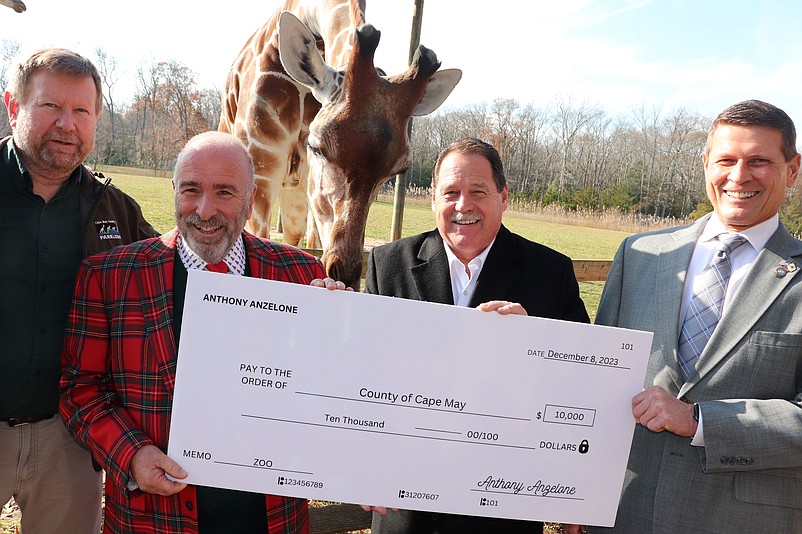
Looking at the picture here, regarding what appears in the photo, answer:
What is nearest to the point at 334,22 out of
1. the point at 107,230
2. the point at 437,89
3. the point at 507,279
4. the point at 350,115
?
the point at 437,89

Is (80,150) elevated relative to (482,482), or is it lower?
elevated

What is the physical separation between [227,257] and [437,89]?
285cm

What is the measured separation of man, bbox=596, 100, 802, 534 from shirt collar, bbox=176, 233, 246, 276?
5.74 ft

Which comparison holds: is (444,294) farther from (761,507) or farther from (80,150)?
(80,150)

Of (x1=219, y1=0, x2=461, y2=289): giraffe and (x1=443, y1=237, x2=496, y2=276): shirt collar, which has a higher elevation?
(x1=219, y1=0, x2=461, y2=289): giraffe

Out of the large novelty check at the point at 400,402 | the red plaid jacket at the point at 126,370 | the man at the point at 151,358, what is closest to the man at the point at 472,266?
the large novelty check at the point at 400,402

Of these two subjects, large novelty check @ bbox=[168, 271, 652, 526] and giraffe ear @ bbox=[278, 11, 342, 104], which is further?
giraffe ear @ bbox=[278, 11, 342, 104]

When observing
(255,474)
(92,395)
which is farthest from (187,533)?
(92,395)

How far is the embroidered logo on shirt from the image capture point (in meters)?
2.61

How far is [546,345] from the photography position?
2182 millimetres

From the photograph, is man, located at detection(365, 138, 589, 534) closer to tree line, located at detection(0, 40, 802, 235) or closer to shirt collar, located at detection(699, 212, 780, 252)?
shirt collar, located at detection(699, 212, 780, 252)

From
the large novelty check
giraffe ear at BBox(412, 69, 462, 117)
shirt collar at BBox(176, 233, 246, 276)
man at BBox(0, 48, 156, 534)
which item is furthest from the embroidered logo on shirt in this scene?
giraffe ear at BBox(412, 69, 462, 117)

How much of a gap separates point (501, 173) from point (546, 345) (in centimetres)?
78

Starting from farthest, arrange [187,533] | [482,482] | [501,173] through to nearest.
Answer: [501,173] < [482,482] < [187,533]
